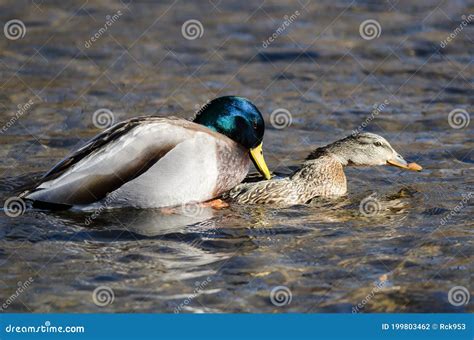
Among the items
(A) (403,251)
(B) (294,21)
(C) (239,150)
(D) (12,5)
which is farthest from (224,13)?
(A) (403,251)

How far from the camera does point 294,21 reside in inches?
597

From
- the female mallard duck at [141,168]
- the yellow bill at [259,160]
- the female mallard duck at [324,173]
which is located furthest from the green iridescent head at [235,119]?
the female mallard duck at [324,173]

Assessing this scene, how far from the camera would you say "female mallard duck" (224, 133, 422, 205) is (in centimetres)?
1039

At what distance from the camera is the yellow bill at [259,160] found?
34.8 ft

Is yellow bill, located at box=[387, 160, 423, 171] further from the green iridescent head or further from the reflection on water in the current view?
the green iridescent head

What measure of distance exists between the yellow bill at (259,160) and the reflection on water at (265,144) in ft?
1.66

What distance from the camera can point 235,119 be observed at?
34.3 feet

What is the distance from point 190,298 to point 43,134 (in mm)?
4355

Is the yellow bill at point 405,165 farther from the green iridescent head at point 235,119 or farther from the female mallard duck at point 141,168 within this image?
the female mallard duck at point 141,168

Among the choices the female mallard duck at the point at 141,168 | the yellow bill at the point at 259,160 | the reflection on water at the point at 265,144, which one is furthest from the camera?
the yellow bill at the point at 259,160

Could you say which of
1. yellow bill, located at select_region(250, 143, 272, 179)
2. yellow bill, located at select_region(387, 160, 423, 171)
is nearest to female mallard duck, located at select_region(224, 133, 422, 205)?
yellow bill, located at select_region(387, 160, 423, 171)

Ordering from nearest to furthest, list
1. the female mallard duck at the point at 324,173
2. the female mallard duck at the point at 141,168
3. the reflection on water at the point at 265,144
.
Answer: the reflection on water at the point at 265,144 → the female mallard duck at the point at 141,168 → the female mallard duck at the point at 324,173

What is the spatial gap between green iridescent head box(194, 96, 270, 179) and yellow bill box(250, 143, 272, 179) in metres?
0.10

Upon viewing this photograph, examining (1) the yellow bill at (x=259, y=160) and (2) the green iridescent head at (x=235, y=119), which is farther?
(1) the yellow bill at (x=259, y=160)
